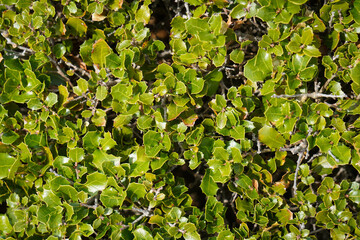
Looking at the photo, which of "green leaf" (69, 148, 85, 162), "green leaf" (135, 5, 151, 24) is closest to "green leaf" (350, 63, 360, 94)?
"green leaf" (135, 5, 151, 24)

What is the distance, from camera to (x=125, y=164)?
5.49 ft

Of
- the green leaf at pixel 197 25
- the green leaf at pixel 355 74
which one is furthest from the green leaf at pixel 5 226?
the green leaf at pixel 355 74

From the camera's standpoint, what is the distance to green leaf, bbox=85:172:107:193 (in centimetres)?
163

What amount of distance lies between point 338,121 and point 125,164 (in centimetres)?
103

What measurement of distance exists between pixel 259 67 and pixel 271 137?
34cm

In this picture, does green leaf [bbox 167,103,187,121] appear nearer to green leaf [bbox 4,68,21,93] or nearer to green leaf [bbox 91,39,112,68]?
green leaf [bbox 91,39,112,68]

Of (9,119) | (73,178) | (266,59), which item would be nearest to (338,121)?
(266,59)

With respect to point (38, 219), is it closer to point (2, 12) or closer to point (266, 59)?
point (2, 12)

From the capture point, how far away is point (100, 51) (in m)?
1.77

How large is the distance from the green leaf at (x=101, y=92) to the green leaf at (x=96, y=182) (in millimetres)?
371

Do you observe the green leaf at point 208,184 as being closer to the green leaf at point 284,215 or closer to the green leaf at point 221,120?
the green leaf at point 221,120

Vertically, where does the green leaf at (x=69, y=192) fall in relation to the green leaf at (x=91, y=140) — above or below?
below

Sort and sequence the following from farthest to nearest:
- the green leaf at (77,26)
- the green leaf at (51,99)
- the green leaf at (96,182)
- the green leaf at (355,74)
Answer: the green leaf at (77,26)
the green leaf at (51,99)
the green leaf at (96,182)
the green leaf at (355,74)

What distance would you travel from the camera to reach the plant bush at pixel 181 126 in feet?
5.30
